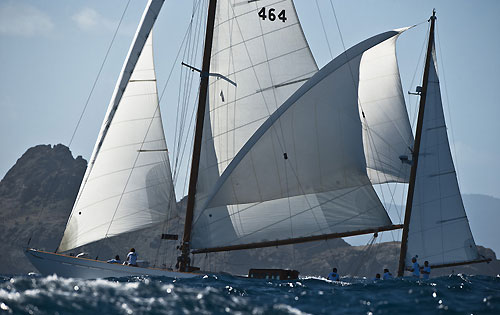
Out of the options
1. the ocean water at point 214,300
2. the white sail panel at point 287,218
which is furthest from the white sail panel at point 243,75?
the ocean water at point 214,300

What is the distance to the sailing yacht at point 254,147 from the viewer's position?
26859 millimetres

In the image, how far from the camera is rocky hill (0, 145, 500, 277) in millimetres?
111938

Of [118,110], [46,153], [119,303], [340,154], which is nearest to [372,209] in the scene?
[340,154]

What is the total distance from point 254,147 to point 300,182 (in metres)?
2.70

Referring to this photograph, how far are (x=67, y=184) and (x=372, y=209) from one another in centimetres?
11110

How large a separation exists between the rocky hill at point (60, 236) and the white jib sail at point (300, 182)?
268 ft

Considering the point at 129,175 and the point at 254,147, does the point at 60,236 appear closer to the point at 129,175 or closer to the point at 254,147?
the point at 129,175

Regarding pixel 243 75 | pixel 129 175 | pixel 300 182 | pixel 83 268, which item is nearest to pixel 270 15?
pixel 243 75

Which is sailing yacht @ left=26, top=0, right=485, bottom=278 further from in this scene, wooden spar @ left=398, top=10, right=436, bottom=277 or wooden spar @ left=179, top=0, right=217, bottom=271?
wooden spar @ left=398, top=10, right=436, bottom=277

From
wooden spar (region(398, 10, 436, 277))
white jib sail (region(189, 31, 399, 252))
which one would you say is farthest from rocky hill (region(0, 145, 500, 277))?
white jib sail (region(189, 31, 399, 252))

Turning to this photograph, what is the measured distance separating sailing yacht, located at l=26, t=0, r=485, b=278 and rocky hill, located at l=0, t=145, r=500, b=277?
8000 cm

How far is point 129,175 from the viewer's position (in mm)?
27594

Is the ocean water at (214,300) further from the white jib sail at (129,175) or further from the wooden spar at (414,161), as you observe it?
the wooden spar at (414,161)

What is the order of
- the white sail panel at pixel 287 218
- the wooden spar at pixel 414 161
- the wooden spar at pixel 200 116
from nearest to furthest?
the white sail panel at pixel 287 218
the wooden spar at pixel 200 116
the wooden spar at pixel 414 161
